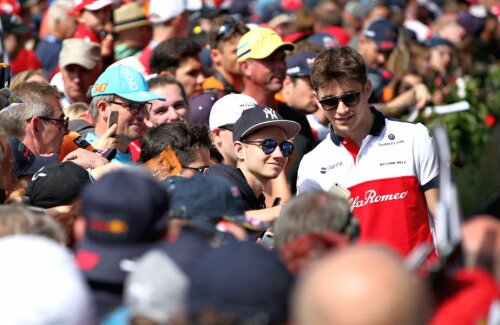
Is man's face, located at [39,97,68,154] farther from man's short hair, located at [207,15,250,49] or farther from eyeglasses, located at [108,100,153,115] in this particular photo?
man's short hair, located at [207,15,250,49]

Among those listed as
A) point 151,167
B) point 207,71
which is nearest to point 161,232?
point 151,167

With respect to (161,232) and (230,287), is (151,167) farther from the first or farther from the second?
(230,287)

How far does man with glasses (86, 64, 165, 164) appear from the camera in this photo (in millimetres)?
7789

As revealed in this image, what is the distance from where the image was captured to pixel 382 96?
11742 mm

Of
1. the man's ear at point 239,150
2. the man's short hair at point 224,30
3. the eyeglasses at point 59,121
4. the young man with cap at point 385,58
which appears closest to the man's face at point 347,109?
the man's ear at point 239,150

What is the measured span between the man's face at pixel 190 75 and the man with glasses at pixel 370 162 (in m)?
2.54

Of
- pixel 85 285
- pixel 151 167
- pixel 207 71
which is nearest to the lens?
pixel 85 285

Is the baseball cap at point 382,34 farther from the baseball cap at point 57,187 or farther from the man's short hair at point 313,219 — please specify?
the man's short hair at point 313,219

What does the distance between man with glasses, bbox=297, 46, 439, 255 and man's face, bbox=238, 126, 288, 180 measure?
0.32 m

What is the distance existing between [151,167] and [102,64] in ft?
12.4

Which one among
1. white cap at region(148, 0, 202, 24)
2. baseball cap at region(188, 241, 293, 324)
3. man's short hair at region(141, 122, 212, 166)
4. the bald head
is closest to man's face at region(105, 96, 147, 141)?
man's short hair at region(141, 122, 212, 166)

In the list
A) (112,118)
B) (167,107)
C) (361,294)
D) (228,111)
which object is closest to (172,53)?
(167,107)

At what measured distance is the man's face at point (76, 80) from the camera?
9.38 m

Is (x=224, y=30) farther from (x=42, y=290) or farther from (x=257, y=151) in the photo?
(x=42, y=290)
